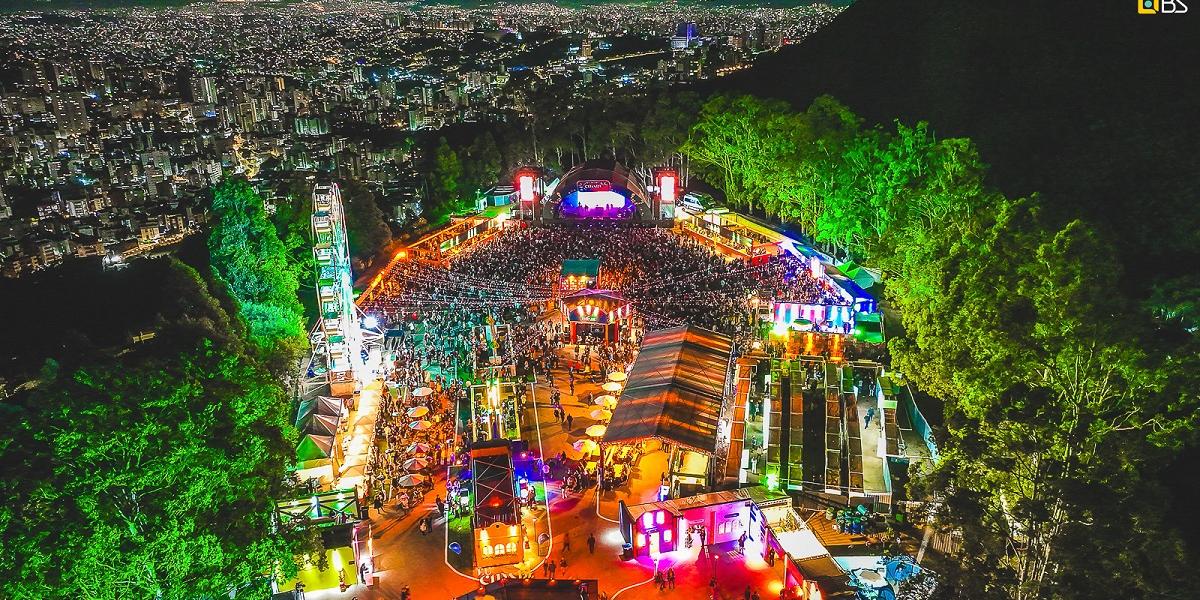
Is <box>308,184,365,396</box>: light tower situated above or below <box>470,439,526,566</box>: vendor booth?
above

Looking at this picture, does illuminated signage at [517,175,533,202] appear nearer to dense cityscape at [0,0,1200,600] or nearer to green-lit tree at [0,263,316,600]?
dense cityscape at [0,0,1200,600]

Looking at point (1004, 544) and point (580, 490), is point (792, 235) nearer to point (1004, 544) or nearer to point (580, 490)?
point (580, 490)

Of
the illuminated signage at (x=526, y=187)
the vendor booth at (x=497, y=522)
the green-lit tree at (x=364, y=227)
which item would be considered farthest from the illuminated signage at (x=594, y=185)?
the vendor booth at (x=497, y=522)

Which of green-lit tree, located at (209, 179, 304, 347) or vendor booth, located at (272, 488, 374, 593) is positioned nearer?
vendor booth, located at (272, 488, 374, 593)

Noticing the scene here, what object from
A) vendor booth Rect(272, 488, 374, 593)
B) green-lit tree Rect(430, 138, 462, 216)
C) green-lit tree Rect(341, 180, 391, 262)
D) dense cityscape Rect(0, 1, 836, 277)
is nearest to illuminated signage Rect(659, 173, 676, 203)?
green-lit tree Rect(430, 138, 462, 216)

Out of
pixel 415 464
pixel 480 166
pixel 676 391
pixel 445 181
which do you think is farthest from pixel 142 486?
pixel 480 166

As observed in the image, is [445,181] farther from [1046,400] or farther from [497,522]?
[1046,400]
